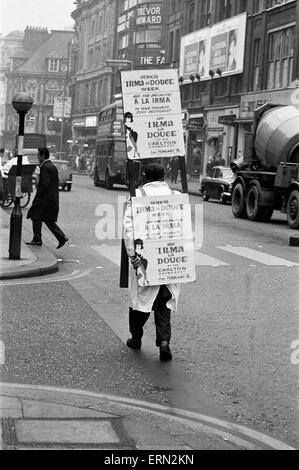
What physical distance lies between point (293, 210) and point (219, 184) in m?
10.2

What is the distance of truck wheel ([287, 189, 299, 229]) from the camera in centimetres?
2167

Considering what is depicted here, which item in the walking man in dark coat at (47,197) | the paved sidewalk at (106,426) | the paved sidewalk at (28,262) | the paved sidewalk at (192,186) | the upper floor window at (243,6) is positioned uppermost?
the upper floor window at (243,6)

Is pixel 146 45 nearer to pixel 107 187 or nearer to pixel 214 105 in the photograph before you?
pixel 214 105

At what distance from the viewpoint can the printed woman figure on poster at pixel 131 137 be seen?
772cm

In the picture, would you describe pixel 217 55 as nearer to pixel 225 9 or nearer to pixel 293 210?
pixel 225 9

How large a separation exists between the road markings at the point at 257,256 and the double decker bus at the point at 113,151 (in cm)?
2238

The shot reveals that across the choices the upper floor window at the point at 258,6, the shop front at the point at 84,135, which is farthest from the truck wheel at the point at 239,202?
the shop front at the point at 84,135

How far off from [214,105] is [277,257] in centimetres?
3640

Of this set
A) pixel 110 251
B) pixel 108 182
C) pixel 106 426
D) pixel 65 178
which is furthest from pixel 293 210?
pixel 108 182

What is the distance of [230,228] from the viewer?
821 inches

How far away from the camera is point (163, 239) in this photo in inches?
297

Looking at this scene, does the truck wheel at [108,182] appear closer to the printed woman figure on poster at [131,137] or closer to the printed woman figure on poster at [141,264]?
the printed woman figure on poster at [131,137]

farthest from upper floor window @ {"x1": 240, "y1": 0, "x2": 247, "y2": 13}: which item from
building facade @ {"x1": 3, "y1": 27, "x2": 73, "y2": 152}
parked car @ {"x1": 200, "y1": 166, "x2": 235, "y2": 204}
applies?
building facade @ {"x1": 3, "y1": 27, "x2": 73, "y2": 152}
